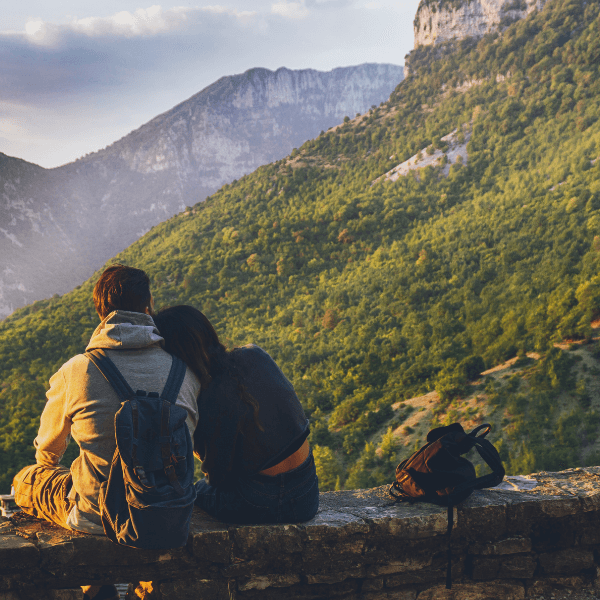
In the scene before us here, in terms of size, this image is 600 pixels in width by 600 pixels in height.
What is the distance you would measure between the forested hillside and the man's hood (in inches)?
295

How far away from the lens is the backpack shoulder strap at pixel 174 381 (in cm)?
190

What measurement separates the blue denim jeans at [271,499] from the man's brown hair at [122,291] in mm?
848

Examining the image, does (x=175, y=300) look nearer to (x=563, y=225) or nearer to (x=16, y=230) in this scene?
(x=563, y=225)

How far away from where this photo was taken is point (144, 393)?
6.03 feet

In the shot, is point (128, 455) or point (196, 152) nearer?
point (128, 455)

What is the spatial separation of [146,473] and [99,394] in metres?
0.33

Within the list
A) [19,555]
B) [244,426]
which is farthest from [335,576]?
[19,555]

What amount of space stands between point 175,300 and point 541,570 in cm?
2654

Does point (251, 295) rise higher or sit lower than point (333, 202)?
lower

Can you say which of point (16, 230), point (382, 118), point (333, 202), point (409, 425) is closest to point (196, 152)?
point (16, 230)

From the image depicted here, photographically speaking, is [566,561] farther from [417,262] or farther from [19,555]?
[417,262]

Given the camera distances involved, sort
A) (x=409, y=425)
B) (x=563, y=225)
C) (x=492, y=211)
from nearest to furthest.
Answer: (x=409, y=425) < (x=563, y=225) < (x=492, y=211)

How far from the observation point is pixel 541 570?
94.0 inches

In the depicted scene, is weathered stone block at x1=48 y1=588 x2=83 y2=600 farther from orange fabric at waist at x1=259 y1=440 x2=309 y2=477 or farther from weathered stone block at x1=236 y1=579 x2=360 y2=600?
orange fabric at waist at x1=259 y1=440 x2=309 y2=477
